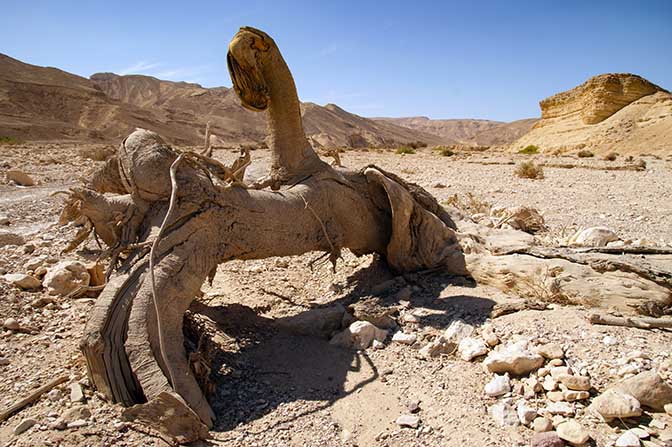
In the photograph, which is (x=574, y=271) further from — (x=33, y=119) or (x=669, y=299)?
(x=33, y=119)

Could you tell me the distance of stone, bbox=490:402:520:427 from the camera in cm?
266

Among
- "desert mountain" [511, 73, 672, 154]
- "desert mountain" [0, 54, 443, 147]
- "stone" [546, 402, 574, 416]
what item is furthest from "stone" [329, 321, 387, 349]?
"desert mountain" [0, 54, 443, 147]

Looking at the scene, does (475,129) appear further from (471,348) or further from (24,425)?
(24,425)

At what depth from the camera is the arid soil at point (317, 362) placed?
2.69 meters

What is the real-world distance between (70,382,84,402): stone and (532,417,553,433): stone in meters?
2.67

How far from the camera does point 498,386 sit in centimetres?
295

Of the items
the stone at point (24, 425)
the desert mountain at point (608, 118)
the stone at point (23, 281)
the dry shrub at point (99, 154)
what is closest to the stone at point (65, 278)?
the stone at point (23, 281)

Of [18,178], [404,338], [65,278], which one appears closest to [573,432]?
[404,338]

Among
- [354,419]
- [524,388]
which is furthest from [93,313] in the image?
[524,388]

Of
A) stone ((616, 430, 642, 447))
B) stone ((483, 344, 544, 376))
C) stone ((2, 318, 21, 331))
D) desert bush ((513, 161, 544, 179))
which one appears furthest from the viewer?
desert bush ((513, 161, 544, 179))

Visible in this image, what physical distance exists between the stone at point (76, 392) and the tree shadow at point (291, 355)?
31.0 inches

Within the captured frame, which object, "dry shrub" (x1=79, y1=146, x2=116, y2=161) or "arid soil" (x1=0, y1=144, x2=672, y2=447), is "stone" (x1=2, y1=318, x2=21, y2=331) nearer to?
"arid soil" (x1=0, y1=144, x2=672, y2=447)

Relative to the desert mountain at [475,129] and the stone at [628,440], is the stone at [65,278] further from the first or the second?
the desert mountain at [475,129]

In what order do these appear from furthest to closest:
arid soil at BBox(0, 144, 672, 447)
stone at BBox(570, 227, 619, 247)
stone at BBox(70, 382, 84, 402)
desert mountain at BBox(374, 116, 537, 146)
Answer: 1. desert mountain at BBox(374, 116, 537, 146)
2. stone at BBox(570, 227, 619, 247)
3. stone at BBox(70, 382, 84, 402)
4. arid soil at BBox(0, 144, 672, 447)
